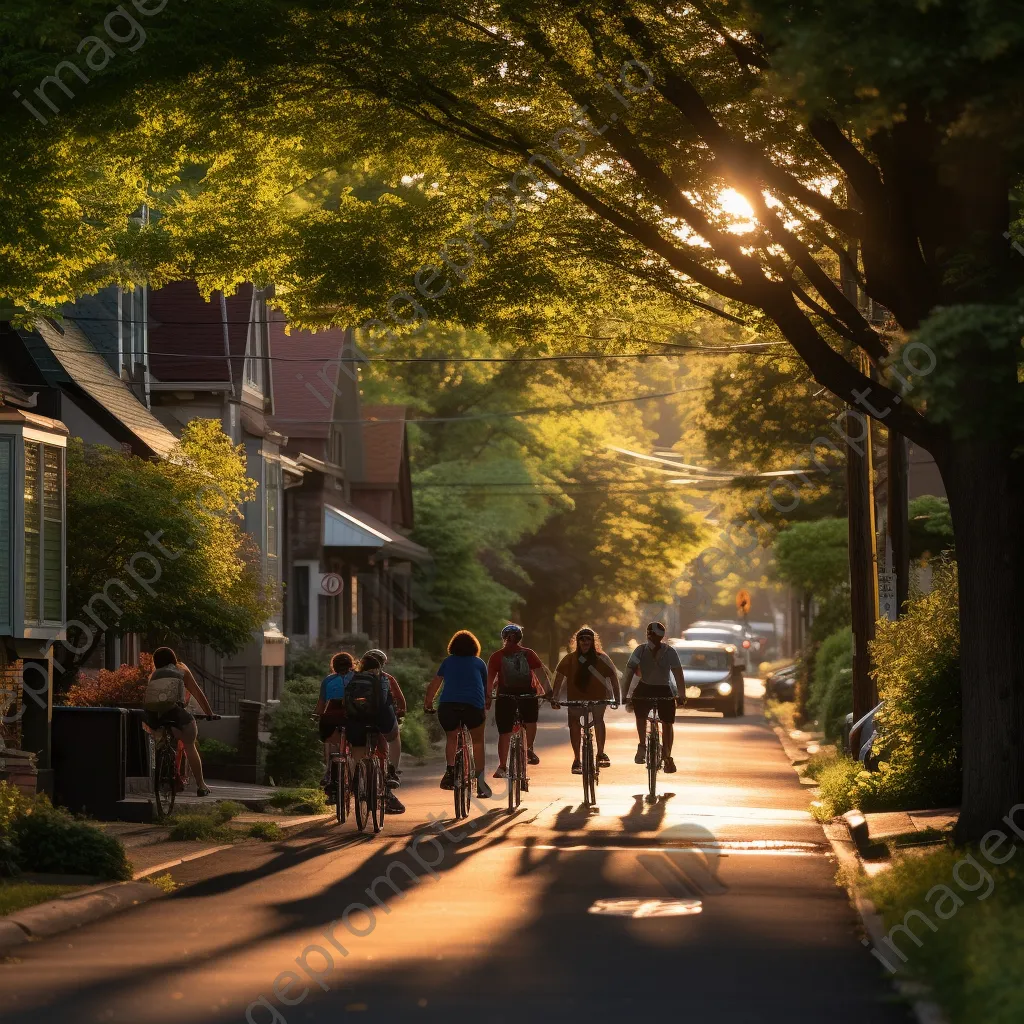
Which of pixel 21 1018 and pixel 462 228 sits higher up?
pixel 462 228

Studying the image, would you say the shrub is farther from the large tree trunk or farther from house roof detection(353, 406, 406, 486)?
house roof detection(353, 406, 406, 486)

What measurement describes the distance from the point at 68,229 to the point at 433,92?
145 inches

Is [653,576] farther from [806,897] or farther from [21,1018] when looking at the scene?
[21,1018]

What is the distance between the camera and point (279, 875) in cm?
1469

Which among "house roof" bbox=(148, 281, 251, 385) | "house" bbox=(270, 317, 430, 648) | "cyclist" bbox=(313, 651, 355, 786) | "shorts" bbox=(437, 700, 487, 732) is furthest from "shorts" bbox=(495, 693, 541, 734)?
"house" bbox=(270, 317, 430, 648)

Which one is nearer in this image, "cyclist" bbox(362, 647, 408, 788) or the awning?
"cyclist" bbox(362, 647, 408, 788)

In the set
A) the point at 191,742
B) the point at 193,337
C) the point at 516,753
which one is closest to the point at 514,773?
the point at 516,753

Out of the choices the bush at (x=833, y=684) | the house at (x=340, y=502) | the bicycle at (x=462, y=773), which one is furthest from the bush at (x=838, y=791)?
the house at (x=340, y=502)

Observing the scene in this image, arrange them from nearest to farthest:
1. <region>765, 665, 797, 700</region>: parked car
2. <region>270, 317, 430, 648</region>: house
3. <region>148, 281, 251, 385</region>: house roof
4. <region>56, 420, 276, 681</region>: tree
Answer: <region>56, 420, 276, 681</region>: tree
<region>148, 281, 251, 385</region>: house roof
<region>270, 317, 430, 648</region>: house
<region>765, 665, 797, 700</region>: parked car

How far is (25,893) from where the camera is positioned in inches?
491

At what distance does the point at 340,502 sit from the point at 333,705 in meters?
32.2

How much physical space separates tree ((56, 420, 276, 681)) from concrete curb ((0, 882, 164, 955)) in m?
10.3

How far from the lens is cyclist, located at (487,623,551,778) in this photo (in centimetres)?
2050

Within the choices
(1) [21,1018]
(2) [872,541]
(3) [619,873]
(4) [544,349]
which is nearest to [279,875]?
(3) [619,873]
